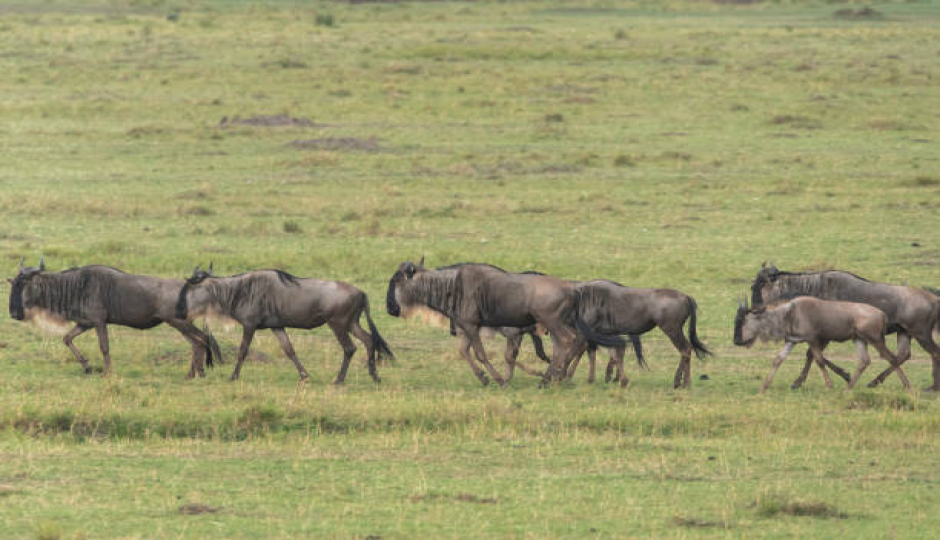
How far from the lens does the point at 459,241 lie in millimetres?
21656

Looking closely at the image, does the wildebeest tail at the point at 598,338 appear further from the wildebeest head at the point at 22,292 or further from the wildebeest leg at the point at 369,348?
the wildebeest head at the point at 22,292

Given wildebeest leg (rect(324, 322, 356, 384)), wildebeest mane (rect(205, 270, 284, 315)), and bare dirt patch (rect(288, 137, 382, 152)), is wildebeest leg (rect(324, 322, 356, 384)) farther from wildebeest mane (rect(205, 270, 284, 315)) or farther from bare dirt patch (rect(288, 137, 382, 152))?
bare dirt patch (rect(288, 137, 382, 152))

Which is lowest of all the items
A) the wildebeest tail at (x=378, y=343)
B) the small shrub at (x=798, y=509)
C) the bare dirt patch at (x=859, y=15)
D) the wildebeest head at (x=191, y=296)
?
the bare dirt patch at (x=859, y=15)

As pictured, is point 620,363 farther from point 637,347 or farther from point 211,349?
point 211,349

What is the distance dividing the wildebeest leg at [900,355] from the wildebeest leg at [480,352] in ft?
11.0

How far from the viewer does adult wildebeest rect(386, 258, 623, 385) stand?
13.8 m

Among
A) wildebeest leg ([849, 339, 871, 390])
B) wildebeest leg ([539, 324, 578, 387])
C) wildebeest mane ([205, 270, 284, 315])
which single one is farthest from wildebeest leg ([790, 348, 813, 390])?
wildebeest mane ([205, 270, 284, 315])

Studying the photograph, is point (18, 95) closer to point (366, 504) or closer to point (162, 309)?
point (162, 309)

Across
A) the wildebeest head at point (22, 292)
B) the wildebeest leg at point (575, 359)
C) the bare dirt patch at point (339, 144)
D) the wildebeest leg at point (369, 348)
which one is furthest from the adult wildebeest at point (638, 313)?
the bare dirt patch at point (339, 144)

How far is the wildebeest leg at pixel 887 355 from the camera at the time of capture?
44.0 feet

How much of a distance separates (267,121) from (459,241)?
519 inches

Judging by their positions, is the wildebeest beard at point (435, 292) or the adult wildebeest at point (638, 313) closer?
the adult wildebeest at point (638, 313)

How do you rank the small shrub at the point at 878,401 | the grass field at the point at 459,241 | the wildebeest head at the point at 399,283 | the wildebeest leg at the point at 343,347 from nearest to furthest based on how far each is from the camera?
the grass field at the point at 459,241
the small shrub at the point at 878,401
the wildebeest leg at the point at 343,347
the wildebeest head at the point at 399,283

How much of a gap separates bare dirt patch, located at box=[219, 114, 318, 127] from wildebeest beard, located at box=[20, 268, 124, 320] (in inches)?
772
